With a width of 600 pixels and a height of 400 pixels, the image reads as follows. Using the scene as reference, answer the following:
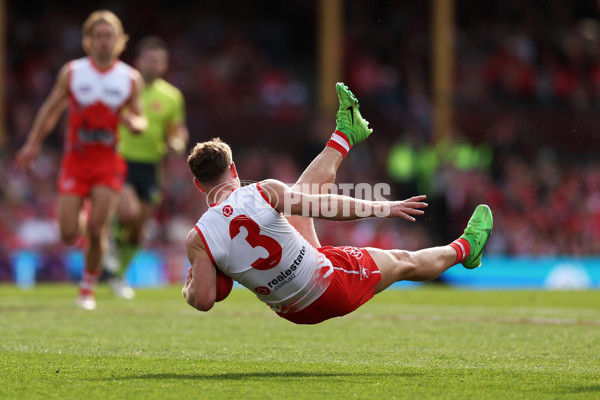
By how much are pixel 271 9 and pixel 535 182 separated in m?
8.46

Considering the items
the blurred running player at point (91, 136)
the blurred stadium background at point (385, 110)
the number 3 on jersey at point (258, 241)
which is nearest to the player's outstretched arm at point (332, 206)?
the number 3 on jersey at point (258, 241)

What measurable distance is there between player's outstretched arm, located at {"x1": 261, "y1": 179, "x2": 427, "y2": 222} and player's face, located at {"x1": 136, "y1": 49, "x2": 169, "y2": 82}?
6730 millimetres

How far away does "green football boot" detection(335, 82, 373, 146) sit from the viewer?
22.2ft

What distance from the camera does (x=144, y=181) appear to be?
40.7 feet

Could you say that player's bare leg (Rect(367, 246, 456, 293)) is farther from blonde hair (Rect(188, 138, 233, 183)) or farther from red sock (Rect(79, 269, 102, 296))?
red sock (Rect(79, 269, 102, 296))

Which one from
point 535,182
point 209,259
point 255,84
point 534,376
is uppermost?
point 255,84

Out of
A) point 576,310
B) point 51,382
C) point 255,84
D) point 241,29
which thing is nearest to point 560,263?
point 576,310

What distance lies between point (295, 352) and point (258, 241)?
3.82 ft

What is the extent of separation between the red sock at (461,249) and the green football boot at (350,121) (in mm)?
937

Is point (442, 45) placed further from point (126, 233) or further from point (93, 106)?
point (93, 106)

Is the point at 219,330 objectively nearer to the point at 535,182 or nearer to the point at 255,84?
the point at 535,182

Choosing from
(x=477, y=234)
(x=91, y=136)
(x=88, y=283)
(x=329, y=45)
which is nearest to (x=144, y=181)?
(x=91, y=136)

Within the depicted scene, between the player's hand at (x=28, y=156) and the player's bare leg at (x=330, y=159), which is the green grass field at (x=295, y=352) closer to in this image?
the player's bare leg at (x=330, y=159)

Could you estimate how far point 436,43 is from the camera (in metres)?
20.2
